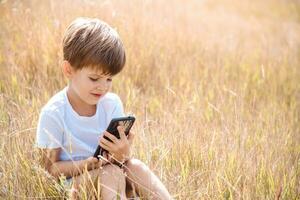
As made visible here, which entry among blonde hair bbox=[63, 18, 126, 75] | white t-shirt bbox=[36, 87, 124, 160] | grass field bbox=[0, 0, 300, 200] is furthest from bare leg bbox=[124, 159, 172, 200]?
blonde hair bbox=[63, 18, 126, 75]

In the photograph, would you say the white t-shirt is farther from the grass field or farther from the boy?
the grass field

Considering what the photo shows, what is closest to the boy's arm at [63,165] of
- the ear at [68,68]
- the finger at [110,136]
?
the finger at [110,136]

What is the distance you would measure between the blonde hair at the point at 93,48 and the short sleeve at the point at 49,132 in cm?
30

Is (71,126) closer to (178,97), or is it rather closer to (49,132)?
(49,132)

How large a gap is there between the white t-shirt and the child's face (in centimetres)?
11

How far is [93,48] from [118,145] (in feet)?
1.65

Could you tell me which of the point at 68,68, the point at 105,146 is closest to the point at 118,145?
the point at 105,146

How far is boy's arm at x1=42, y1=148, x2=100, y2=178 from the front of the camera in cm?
271

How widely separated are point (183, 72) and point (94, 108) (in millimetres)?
1808

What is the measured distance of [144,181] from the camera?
277 centimetres

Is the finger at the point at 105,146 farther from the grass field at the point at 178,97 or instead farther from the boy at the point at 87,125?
the grass field at the point at 178,97

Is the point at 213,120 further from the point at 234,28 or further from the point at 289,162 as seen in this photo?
the point at 234,28

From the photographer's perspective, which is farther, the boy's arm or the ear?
the ear

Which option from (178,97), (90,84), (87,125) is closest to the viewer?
(90,84)
